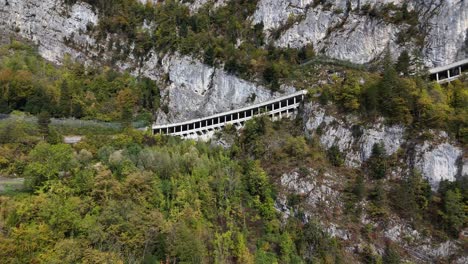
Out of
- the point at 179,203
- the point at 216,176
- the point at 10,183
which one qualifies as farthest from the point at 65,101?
the point at 179,203

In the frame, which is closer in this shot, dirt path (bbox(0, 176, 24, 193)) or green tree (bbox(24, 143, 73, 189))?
green tree (bbox(24, 143, 73, 189))

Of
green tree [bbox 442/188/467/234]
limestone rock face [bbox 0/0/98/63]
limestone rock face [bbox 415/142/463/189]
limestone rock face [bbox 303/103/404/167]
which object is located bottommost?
green tree [bbox 442/188/467/234]

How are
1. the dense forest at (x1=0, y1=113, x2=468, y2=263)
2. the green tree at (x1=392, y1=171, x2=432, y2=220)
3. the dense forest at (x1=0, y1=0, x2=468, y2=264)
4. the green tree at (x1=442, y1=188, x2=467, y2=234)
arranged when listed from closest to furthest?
the dense forest at (x1=0, y1=113, x2=468, y2=263) → the dense forest at (x1=0, y1=0, x2=468, y2=264) → the green tree at (x1=442, y1=188, x2=467, y2=234) → the green tree at (x1=392, y1=171, x2=432, y2=220)

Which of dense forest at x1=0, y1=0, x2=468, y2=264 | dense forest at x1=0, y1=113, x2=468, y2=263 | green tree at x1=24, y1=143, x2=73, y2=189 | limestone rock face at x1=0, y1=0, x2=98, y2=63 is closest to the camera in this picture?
dense forest at x1=0, y1=113, x2=468, y2=263

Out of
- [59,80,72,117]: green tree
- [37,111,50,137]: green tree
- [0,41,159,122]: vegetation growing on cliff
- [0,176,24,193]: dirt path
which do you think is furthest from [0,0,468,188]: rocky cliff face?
[0,176,24,193]: dirt path

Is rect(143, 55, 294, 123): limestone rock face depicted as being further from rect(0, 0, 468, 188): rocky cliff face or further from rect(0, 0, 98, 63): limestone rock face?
rect(0, 0, 98, 63): limestone rock face

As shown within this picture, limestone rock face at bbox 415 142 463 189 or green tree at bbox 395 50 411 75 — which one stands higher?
green tree at bbox 395 50 411 75

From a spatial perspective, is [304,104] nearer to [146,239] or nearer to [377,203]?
[377,203]

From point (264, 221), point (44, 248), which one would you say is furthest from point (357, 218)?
→ point (44, 248)

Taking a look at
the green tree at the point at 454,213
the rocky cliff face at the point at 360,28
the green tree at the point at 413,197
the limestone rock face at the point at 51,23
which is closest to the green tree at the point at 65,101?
the limestone rock face at the point at 51,23
